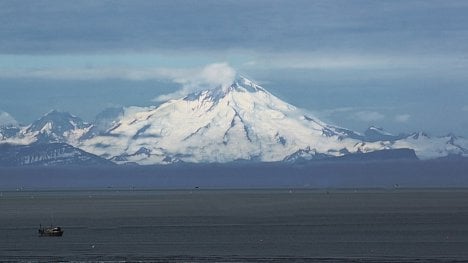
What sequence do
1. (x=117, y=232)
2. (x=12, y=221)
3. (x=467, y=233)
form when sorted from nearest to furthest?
(x=467, y=233) < (x=117, y=232) < (x=12, y=221)

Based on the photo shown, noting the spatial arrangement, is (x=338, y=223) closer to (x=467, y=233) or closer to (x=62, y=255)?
(x=467, y=233)

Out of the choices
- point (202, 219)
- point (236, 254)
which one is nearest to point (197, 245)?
point (236, 254)

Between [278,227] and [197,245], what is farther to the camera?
[278,227]

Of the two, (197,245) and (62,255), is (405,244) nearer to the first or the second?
(197,245)

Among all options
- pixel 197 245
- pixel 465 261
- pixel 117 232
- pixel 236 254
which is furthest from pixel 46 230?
pixel 465 261

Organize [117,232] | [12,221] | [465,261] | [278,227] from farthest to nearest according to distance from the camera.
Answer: [12,221]
[278,227]
[117,232]
[465,261]

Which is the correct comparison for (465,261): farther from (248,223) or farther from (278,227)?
(248,223)

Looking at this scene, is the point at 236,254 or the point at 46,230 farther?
the point at 46,230

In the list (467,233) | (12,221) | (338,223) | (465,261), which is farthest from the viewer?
(12,221)

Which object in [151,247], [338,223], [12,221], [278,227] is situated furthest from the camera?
[12,221]
